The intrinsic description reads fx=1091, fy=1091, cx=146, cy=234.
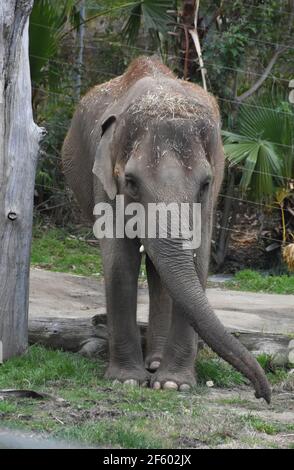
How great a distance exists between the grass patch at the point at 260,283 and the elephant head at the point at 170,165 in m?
5.81

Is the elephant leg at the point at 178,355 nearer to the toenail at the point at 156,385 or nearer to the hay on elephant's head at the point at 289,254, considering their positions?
the toenail at the point at 156,385

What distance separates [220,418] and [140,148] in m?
1.89


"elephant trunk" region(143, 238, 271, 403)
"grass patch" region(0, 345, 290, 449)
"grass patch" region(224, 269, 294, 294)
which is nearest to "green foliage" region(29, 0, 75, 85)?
"grass patch" region(224, 269, 294, 294)

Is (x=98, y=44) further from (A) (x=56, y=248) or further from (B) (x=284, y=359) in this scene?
(B) (x=284, y=359)

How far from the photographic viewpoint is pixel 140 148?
7223mm

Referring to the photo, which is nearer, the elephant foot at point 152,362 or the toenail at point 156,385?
the toenail at point 156,385

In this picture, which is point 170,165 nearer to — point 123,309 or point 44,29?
point 123,309

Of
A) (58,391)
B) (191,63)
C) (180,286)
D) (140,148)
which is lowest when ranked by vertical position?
(58,391)

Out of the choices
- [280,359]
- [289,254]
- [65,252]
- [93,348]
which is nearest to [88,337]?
[93,348]

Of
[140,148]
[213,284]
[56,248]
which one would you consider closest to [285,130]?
[213,284]

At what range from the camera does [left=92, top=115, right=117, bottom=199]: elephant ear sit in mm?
7668

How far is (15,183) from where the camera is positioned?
330 inches

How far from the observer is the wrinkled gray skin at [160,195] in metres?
6.92

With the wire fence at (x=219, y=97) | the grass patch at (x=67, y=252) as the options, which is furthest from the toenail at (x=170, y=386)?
the wire fence at (x=219, y=97)
